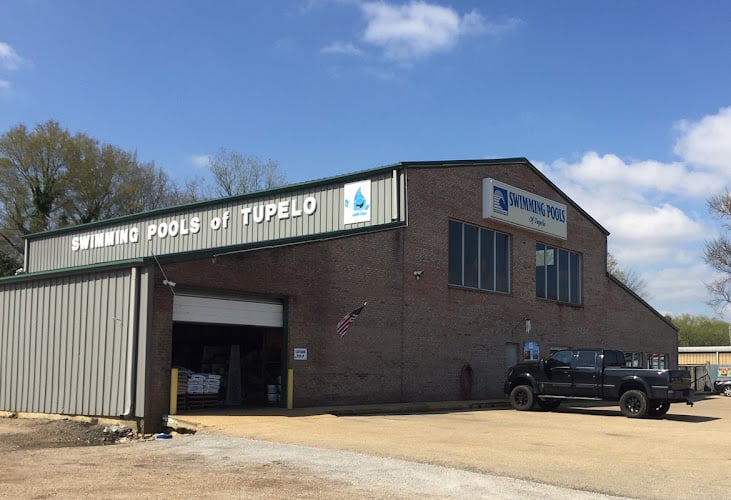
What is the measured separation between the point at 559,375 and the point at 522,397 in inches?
60.0

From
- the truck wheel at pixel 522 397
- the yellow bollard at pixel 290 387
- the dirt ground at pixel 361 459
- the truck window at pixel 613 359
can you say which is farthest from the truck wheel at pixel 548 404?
the yellow bollard at pixel 290 387

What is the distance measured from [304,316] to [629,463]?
10.9m

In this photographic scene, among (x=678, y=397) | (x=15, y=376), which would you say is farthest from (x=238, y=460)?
(x=678, y=397)

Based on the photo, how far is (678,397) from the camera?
21.0 m

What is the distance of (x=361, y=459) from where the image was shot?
11.7 m

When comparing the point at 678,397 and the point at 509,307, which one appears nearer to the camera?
the point at 678,397

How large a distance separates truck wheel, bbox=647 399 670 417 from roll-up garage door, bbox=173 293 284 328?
36.1ft

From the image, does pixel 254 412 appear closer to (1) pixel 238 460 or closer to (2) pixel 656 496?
(1) pixel 238 460

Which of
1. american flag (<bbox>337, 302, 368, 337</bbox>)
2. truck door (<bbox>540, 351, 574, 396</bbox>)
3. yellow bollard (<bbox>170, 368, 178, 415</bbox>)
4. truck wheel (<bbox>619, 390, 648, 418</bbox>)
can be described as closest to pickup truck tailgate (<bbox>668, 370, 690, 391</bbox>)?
truck wheel (<bbox>619, 390, 648, 418</bbox>)

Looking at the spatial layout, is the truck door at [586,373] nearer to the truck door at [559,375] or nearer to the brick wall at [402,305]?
the truck door at [559,375]

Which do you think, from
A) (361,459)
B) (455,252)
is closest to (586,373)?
(455,252)

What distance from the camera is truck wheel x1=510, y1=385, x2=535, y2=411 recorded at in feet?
76.6

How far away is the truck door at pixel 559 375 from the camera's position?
74.5 ft

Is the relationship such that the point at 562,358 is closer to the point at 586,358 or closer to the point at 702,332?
the point at 586,358
